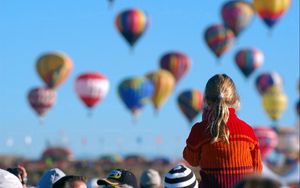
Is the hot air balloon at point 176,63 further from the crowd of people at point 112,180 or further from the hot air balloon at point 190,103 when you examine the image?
the crowd of people at point 112,180

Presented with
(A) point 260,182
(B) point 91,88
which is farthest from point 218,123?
(B) point 91,88

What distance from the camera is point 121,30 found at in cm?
5491

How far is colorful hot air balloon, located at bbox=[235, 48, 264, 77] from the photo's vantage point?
2413 inches

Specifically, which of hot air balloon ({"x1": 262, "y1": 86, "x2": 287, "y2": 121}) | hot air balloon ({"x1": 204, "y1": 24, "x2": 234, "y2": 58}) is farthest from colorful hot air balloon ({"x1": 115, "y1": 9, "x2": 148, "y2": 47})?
hot air balloon ({"x1": 262, "y1": 86, "x2": 287, "y2": 121})

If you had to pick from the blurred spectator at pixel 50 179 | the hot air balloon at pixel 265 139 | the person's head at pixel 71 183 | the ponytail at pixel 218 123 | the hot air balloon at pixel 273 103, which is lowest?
the hot air balloon at pixel 265 139

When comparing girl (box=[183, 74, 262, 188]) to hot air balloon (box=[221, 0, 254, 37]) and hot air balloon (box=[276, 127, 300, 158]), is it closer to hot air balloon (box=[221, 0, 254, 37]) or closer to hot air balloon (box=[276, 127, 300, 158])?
hot air balloon (box=[221, 0, 254, 37])

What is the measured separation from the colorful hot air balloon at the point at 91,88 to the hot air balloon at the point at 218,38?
9.01 m

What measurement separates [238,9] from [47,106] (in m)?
13.2

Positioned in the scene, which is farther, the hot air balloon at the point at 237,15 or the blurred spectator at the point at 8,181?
the hot air balloon at the point at 237,15

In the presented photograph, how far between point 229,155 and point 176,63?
2125 inches

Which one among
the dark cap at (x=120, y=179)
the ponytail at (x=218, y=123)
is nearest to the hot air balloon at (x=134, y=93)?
the ponytail at (x=218, y=123)

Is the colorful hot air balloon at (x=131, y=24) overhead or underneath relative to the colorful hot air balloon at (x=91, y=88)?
overhead

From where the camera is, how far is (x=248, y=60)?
209 ft

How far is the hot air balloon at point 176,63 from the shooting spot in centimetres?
5888
